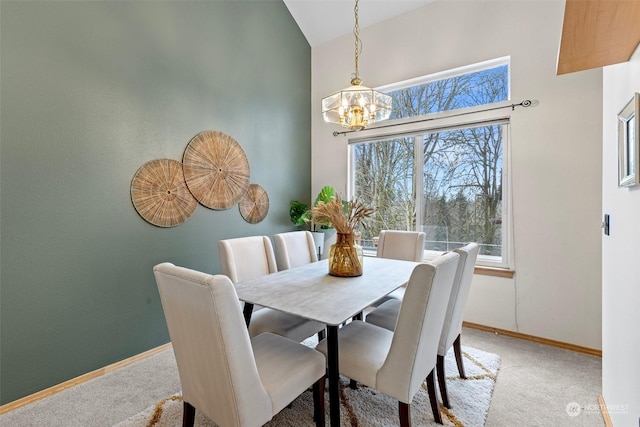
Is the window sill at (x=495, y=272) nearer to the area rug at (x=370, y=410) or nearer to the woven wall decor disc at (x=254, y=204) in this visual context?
the area rug at (x=370, y=410)

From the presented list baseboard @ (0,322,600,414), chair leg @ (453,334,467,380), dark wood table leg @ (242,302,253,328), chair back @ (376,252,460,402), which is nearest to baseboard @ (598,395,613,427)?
baseboard @ (0,322,600,414)

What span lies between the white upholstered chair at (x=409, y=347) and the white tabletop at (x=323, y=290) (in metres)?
0.24

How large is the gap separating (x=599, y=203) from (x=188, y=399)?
317 centimetres

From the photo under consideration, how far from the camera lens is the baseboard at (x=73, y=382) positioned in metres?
1.80

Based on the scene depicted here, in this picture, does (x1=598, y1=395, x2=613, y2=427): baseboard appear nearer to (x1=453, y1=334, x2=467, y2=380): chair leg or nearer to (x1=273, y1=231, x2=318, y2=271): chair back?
(x1=453, y1=334, x2=467, y2=380): chair leg

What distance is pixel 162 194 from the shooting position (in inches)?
98.8

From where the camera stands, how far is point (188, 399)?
1.34 meters

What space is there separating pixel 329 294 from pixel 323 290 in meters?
0.08

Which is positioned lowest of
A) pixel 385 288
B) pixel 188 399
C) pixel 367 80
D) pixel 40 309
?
pixel 188 399

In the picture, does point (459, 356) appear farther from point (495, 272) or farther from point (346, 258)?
point (495, 272)

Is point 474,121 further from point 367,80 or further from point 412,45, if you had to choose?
point 367,80

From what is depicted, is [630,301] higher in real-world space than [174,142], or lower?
lower

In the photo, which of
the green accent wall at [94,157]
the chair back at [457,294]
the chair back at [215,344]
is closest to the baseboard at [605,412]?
the chair back at [457,294]

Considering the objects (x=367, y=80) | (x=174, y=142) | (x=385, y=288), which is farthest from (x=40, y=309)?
(x=367, y=80)
